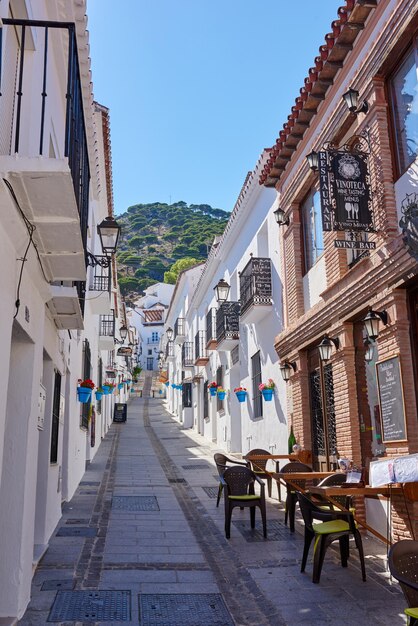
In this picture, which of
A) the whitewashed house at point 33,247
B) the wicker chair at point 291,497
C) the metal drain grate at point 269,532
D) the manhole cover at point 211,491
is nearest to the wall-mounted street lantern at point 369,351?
the wicker chair at point 291,497

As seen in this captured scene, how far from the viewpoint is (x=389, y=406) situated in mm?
7230

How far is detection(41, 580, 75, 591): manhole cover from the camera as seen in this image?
5766mm

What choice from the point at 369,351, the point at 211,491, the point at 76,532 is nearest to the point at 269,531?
the point at 76,532

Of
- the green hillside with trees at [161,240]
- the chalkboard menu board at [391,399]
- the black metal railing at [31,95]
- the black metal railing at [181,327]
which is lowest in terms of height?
the chalkboard menu board at [391,399]

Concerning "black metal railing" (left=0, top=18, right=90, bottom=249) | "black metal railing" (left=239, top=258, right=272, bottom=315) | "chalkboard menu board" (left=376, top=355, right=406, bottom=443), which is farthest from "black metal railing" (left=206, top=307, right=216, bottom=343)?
"black metal railing" (left=0, top=18, right=90, bottom=249)

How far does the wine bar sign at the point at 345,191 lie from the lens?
7.63 m

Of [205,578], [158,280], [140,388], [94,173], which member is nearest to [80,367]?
[94,173]

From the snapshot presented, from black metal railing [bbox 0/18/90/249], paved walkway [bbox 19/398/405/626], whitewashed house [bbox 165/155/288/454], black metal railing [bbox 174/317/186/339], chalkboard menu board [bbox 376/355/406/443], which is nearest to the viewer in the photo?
black metal railing [bbox 0/18/90/249]

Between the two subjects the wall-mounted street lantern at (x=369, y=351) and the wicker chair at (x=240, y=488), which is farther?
the wicker chair at (x=240, y=488)

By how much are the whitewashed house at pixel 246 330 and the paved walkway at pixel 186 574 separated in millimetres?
3681

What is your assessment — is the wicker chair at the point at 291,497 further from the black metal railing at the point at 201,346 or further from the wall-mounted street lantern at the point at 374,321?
the black metal railing at the point at 201,346

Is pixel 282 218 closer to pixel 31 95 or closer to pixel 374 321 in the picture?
pixel 374 321

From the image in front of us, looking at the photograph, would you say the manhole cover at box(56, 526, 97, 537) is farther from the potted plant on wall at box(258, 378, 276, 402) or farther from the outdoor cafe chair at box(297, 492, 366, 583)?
the potted plant on wall at box(258, 378, 276, 402)

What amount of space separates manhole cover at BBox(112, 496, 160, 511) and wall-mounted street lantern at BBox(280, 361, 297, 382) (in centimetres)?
351
